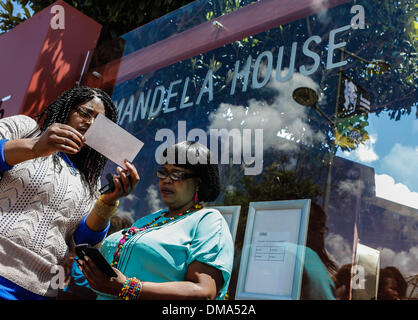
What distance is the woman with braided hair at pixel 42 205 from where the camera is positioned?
151cm

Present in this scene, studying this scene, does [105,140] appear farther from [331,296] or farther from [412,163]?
[412,163]

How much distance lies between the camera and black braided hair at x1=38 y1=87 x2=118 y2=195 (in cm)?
189

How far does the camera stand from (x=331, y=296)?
184 centimetres

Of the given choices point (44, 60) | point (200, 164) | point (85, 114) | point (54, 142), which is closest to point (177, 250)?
point (200, 164)

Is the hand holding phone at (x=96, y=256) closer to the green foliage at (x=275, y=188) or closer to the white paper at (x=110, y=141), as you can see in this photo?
the white paper at (x=110, y=141)

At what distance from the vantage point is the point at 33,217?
1581 mm

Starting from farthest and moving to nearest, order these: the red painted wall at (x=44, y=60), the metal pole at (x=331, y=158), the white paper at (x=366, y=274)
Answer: the red painted wall at (x=44, y=60), the metal pole at (x=331, y=158), the white paper at (x=366, y=274)

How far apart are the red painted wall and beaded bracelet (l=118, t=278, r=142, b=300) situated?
261cm

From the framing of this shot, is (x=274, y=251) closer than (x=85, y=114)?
No

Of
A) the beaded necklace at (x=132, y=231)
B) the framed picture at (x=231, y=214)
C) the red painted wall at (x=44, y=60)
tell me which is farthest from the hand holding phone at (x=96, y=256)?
the red painted wall at (x=44, y=60)

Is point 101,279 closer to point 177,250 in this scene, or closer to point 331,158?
point 177,250

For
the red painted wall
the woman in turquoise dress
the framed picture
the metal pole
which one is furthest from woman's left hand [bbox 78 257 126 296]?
the red painted wall

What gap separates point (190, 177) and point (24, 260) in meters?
0.72

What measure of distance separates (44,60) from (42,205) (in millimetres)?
2468
